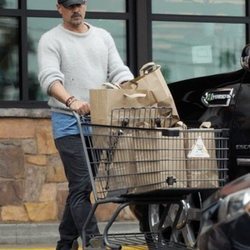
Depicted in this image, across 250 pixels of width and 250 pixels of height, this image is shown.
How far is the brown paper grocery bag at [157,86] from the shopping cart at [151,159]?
0.25ft

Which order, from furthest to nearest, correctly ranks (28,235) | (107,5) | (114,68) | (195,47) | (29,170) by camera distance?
(195,47)
(107,5)
(29,170)
(28,235)
(114,68)

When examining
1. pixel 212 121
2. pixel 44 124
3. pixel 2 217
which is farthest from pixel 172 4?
pixel 212 121

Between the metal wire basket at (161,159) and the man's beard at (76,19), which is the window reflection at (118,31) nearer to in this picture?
the man's beard at (76,19)

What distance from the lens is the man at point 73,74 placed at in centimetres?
684

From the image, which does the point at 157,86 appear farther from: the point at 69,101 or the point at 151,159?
the point at 69,101

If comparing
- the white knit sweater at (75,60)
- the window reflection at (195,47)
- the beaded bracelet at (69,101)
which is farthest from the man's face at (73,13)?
the window reflection at (195,47)

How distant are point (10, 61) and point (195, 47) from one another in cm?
203

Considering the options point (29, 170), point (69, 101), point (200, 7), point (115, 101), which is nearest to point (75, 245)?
point (69, 101)

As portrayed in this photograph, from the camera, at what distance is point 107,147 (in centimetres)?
583

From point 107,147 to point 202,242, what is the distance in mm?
1407

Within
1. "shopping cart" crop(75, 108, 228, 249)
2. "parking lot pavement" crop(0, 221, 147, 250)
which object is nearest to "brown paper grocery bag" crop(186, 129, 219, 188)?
"shopping cart" crop(75, 108, 228, 249)

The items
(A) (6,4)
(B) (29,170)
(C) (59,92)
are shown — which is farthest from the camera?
(A) (6,4)

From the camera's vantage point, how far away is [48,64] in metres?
6.81

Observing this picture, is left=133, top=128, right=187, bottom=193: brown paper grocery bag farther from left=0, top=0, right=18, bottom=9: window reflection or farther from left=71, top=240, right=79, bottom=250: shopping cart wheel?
left=0, top=0, right=18, bottom=9: window reflection
